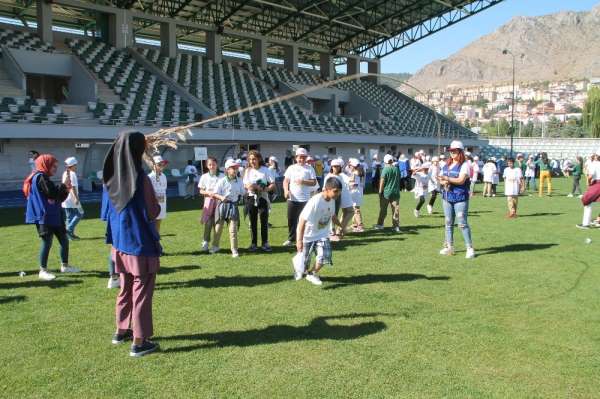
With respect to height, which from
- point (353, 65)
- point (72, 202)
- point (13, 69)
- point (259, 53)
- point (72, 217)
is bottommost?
point (72, 217)

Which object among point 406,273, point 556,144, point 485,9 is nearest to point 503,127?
point 556,144

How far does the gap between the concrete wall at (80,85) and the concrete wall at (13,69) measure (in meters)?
2.33

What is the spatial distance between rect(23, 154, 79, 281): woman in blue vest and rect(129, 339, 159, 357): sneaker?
309cm

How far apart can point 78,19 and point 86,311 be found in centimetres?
3407

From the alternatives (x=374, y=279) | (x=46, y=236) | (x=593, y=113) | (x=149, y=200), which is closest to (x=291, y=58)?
(x=374, y=279)

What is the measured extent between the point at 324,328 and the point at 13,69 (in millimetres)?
23037

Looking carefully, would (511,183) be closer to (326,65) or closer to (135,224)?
(135,224)

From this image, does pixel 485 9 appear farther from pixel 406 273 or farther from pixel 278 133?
pixel 406 273

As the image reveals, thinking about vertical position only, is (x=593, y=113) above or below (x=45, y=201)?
above

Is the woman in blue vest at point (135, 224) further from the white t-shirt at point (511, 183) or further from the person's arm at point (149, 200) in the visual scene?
the white t-shirt at point (511, 183)

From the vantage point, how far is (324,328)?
5.44m

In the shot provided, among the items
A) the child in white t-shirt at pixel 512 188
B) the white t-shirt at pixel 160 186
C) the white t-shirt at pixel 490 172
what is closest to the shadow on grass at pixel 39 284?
the white t-shirt at pixel 160 186

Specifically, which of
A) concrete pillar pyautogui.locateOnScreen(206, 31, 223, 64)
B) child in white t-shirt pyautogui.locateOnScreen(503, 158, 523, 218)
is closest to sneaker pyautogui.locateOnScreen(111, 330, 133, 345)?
child in white t-shirt pyautogui.locateOnScreen(503, 158, 523, 218)

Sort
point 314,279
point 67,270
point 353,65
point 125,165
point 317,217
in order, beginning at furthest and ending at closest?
point 353,65
point 67,270
point 314,279
point 317,217
point 125,165
